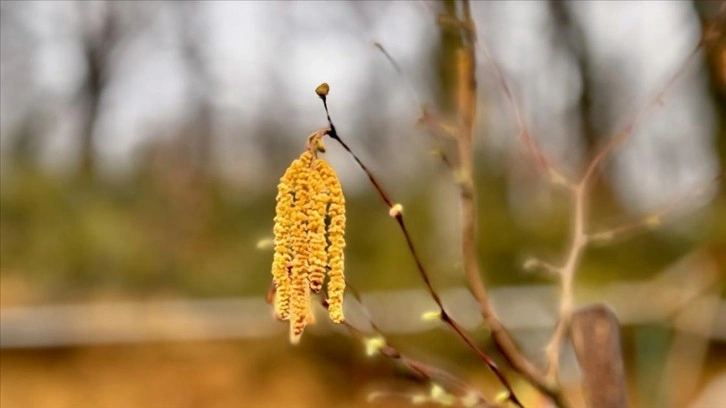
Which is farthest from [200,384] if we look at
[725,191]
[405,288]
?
[725,191]

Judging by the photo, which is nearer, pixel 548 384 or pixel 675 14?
pixel 548 384

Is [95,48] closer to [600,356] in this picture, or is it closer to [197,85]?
[197,85]

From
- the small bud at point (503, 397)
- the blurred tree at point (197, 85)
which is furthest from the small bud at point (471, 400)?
the blurred tree at point (197, 85)

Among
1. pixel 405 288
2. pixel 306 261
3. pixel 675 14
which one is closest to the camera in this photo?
pixel 306 261

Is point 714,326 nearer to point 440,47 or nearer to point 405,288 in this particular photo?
point 405,288

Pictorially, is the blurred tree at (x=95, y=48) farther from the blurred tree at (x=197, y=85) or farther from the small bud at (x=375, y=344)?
the small bud at (x=375, y=344)

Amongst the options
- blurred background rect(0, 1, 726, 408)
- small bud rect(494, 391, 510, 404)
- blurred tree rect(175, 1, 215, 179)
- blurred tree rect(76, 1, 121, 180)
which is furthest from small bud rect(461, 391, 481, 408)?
blurred tree rect(76, 1, 121, 180)

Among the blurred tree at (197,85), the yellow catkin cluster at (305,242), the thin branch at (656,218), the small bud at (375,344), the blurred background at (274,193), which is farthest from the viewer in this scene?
the blurred tree at (197,85)

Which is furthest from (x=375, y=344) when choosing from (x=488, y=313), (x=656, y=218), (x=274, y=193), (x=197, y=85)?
(x=197, y=85)
